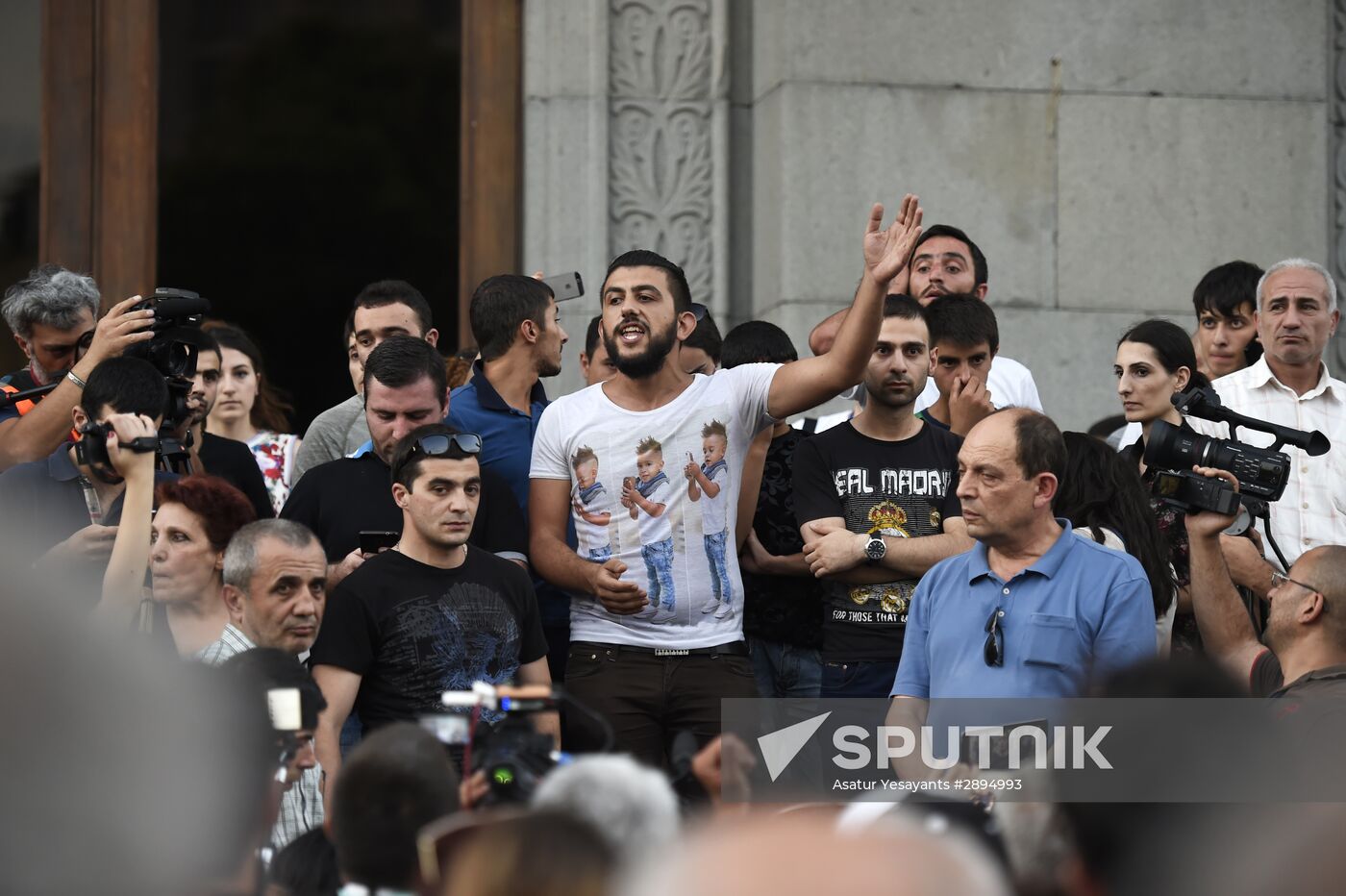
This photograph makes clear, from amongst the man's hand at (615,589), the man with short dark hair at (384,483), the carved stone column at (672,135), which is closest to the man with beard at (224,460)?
the man with short dark hair at (384,483)

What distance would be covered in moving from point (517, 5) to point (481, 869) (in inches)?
303

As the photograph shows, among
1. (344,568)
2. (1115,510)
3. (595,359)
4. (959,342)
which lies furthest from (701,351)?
(344,568)

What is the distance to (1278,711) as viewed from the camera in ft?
15.0

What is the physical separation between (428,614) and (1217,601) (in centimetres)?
251

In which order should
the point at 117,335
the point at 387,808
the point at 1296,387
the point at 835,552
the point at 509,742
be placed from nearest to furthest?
1. the point at 387,808
2. the point at 509,742
3. the point at 117,335
4. the point at 835,552
5. the point at 1296,387

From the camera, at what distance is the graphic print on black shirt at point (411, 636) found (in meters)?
5.56

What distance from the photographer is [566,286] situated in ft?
24.6

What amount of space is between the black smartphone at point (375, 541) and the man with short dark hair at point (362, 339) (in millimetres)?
1055

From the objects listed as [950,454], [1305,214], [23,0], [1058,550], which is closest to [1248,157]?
[1305,214]

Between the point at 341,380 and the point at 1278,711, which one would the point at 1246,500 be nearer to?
the point at 1278,711

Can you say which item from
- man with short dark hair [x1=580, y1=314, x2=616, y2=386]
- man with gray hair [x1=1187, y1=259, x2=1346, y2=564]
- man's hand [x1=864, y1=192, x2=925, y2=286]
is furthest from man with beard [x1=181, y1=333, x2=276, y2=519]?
man with gray hair [x1=1187, y1=259, x2=1346, y2=564]

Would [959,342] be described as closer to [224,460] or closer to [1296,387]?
[1296,387]

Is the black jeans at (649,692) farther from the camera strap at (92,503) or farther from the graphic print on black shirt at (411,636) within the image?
the camera strap at (92,503)

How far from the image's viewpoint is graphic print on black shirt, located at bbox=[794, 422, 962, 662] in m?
6.41
